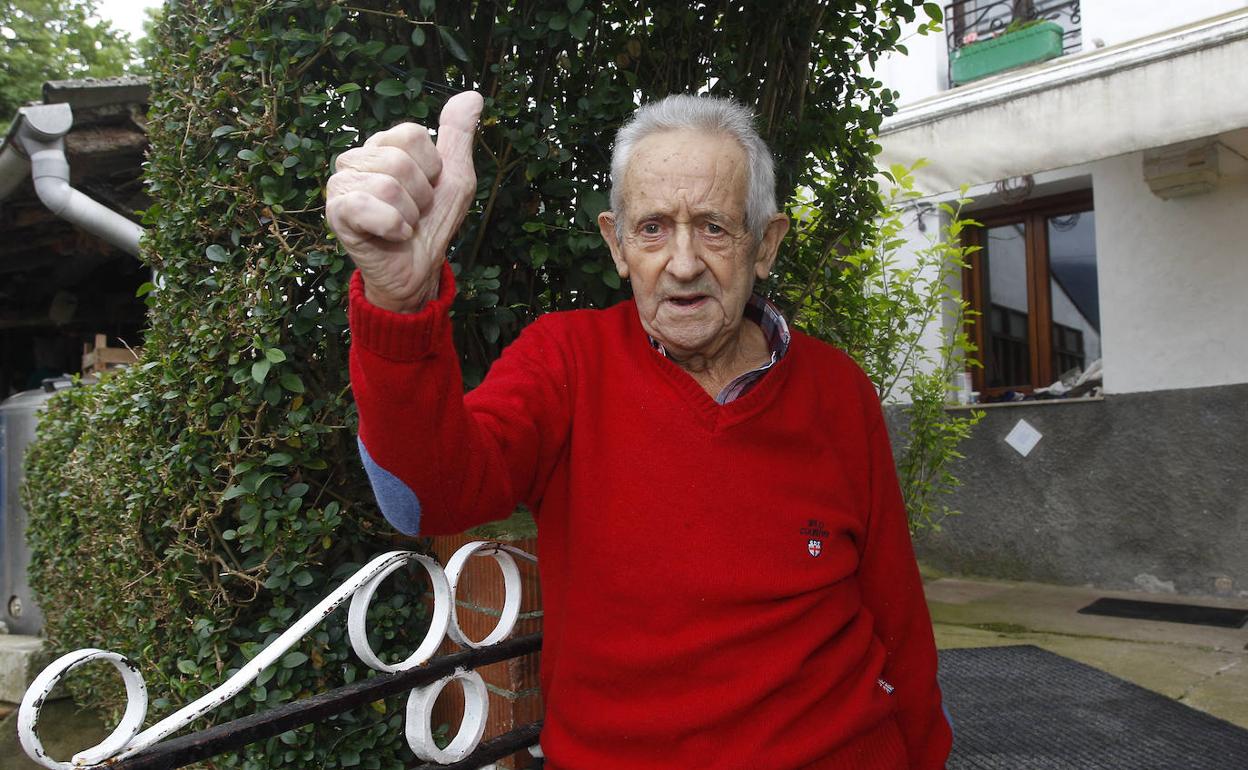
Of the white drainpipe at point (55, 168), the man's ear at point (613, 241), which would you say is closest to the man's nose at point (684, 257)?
the man's ear at point (613, 241)

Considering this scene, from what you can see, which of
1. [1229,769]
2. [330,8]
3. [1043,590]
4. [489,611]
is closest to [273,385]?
[489,611]

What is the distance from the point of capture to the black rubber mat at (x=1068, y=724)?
3.38 m

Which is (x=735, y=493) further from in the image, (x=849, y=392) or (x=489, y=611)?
(x=489, y=611)

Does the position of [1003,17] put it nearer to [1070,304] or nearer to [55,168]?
[1070,304]

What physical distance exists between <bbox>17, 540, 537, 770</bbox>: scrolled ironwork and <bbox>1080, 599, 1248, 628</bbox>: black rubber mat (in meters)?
4.99

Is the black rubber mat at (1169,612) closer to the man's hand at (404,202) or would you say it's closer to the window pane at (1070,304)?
the window pane at (1070,304)

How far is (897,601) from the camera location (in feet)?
5.82

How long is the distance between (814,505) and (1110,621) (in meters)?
4.72

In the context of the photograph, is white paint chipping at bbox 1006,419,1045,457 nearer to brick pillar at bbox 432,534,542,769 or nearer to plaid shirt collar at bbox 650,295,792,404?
plaid shirt collar at bbox 650,295,792,404

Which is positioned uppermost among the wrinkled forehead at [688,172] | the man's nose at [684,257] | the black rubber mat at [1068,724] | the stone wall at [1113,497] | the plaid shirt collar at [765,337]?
the wrinkled forehead at [688,172]

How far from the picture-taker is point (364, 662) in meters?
1.53

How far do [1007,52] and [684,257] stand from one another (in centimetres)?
654

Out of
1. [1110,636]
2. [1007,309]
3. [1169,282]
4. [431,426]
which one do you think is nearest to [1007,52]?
[1007,309]

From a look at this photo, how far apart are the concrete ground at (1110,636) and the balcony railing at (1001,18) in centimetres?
395
